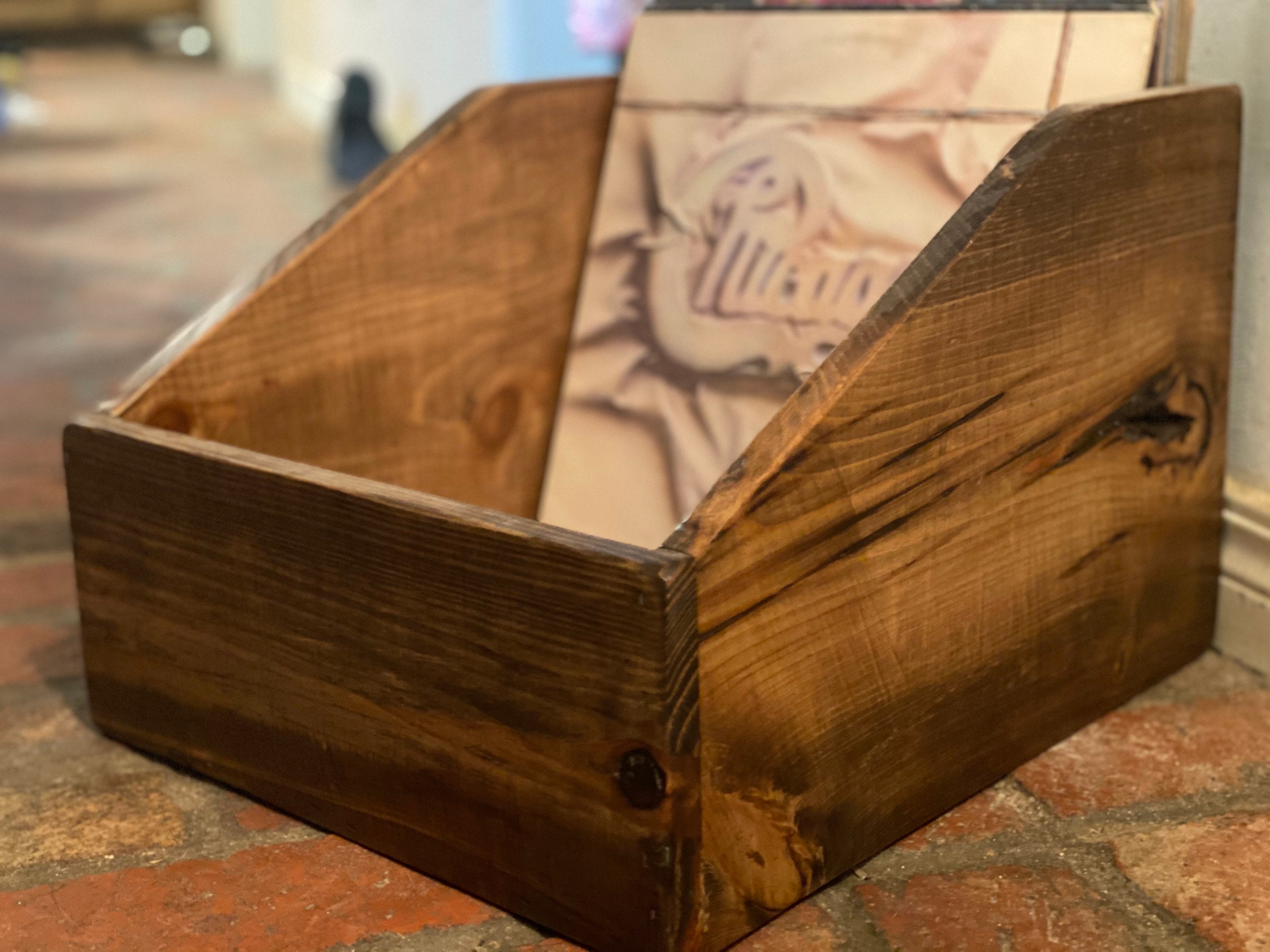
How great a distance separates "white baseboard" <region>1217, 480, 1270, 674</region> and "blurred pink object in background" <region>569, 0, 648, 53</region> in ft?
5.99

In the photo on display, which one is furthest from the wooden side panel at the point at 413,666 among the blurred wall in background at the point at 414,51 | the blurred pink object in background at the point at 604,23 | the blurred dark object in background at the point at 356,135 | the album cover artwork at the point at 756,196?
the blurred dark object in background at the point at 356,135

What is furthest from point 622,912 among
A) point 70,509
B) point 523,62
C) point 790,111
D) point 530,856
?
point 523,62

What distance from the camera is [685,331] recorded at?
130cm

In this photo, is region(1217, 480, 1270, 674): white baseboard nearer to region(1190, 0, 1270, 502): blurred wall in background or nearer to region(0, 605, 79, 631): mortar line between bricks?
region(1190, 0, 1270, 502): blurred wall in background

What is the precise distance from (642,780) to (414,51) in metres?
3.56

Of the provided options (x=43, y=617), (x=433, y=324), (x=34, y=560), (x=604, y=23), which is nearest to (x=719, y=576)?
(x=433, y=324)

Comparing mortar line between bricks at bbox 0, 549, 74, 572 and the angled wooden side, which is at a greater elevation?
the angled wooden side

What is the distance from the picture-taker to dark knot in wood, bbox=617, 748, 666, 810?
0.77m

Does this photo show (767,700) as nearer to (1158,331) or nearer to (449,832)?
(449,832)

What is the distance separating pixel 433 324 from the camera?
126 cm

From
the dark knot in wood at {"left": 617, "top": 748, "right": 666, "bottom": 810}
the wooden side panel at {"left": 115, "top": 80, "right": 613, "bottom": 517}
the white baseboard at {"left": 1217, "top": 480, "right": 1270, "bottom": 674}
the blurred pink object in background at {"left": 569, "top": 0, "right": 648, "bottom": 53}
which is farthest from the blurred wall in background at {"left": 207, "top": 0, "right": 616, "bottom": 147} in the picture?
the dark knot in wood at {"left": 617, "top": 748, "right": 666, "bottom": 810}

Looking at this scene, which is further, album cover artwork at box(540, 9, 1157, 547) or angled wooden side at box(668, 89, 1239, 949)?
album cover artwork at box(540, 9, 1157, 547)

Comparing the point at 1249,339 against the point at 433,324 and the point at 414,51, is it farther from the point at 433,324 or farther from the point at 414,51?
the point at 414,51

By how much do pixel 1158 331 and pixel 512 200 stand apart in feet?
1.86
